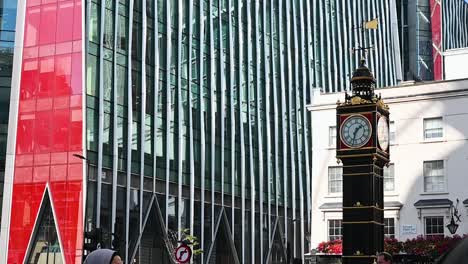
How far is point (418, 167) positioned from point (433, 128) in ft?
8.41

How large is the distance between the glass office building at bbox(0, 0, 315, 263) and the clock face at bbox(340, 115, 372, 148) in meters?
22.3

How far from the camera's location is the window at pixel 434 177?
43.7m

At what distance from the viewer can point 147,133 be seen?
53.0 meters

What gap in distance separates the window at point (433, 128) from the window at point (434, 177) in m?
1.65

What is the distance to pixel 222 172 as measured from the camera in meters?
61.3

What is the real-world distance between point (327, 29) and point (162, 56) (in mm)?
31539

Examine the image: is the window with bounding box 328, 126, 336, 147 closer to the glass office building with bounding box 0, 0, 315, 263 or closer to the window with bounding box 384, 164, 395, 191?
the window with bounding box 384, 164, 395, 191

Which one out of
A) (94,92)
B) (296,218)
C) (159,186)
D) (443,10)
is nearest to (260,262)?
(296,218)

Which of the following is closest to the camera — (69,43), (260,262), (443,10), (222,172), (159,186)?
(69,43)

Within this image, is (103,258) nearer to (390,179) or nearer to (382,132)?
(382,132)

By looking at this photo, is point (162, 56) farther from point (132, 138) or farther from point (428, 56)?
point (428, 56)

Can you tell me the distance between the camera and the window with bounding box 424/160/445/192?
143 feet

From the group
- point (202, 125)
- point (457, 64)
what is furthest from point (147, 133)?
point (457, 64)

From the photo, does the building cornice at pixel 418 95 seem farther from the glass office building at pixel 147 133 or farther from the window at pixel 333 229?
the glass office building at pixel 147 133
